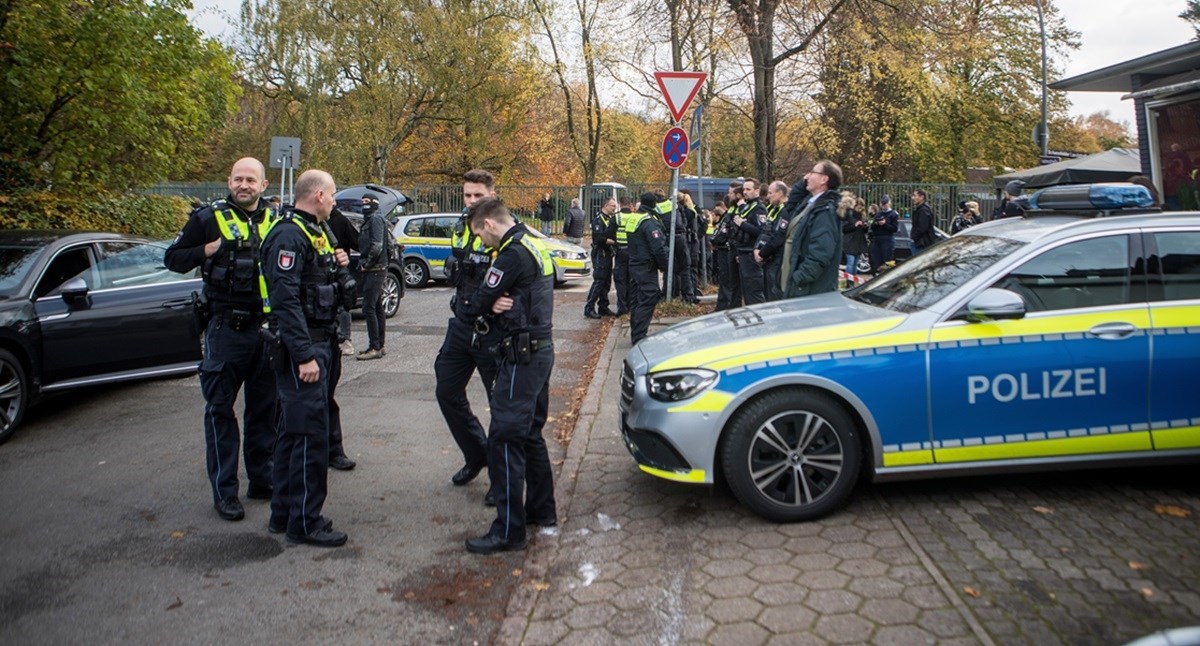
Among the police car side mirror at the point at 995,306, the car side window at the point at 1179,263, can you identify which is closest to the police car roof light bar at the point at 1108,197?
the car side window at the point at 1179,263

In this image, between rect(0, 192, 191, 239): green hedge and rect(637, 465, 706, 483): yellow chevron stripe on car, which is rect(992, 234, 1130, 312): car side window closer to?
rect(637, 465, 706, 483): yellow chevron stripe on car

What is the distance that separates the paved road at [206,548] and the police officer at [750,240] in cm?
453

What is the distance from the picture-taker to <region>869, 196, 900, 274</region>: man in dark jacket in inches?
722

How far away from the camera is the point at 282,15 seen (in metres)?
31.2

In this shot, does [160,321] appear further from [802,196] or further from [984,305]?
[984,305]

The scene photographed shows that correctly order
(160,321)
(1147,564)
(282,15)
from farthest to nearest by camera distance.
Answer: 1. (282,15)
2. (160,321)
3. (1147,564)

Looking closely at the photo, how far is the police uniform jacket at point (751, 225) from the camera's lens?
408 inches

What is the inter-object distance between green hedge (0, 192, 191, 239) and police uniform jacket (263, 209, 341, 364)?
6594mm

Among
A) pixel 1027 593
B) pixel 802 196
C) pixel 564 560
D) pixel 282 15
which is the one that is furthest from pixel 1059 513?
pixel 282 15

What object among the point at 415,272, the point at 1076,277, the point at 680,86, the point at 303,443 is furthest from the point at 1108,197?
the point at 415,272

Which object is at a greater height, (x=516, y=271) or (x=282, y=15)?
(x=282, y=15)

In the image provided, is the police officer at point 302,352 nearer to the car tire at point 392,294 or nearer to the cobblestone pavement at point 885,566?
the cobblestone pavement at point 885,566

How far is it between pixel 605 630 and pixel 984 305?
8.02ft

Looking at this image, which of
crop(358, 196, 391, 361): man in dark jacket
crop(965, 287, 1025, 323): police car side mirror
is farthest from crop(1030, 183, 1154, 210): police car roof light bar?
crop(358, 196, 391, 361): man in dark jacket
